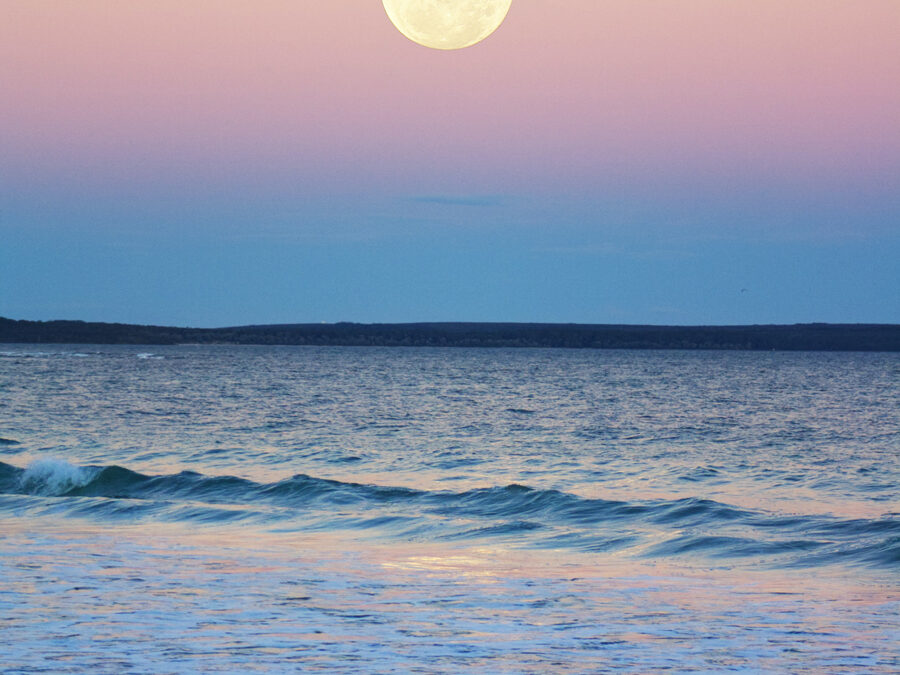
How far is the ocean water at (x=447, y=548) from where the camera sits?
29.0 ft

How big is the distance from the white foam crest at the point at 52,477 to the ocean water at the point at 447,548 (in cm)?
8

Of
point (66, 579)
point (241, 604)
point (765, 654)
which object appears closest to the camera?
point (765, 654)

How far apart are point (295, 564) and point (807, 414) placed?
38833 mm

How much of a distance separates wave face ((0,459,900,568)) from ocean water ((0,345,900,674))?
0.08 metres

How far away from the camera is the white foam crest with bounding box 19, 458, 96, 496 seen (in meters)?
23.2

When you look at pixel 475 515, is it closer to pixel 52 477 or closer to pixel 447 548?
pixel 447 548

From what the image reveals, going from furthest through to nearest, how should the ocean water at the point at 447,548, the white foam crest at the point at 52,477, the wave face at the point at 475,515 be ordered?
1. the white foam crest at the point at 52,477
2. the wave face at the point at 475,515
3. the ocean water at the point at 447,548

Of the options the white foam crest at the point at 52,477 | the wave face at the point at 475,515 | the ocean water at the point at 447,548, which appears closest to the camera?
the ocean water at the point at 447,548

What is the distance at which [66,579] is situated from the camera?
11789mm

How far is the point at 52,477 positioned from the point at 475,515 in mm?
10653

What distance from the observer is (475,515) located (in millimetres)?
18938

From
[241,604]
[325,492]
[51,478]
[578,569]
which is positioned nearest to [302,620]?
[241,604]

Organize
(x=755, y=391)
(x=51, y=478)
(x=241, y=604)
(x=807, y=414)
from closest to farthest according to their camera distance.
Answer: (x=241, y=604) < (x=51, y=478) < (x=807, y=414) < (x=755, y=391)

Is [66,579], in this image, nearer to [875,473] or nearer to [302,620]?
[302,620]
